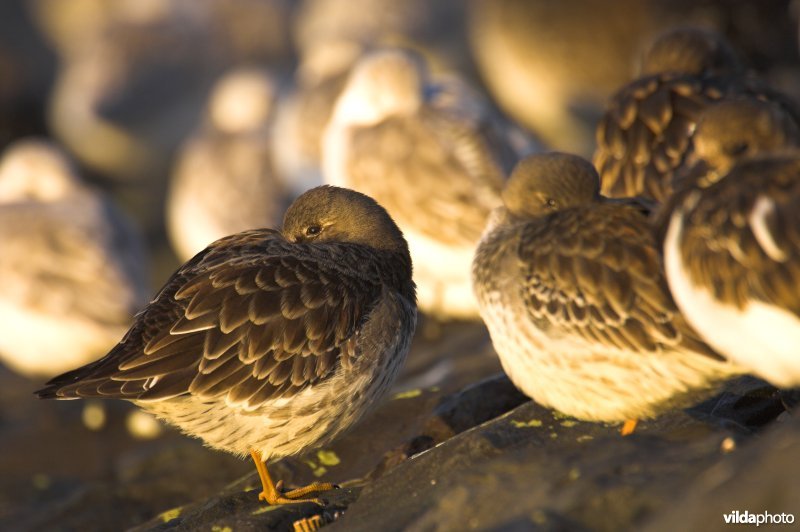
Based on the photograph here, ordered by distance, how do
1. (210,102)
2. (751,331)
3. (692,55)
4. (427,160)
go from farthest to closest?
(210,102), (427,160), (692,55), (751,331)

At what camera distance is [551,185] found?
540 centimetres

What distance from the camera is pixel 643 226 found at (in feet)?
16.0

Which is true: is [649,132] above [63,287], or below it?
below

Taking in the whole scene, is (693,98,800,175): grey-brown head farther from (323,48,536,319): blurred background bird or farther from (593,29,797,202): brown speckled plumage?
(323,48,536,319): blurred background bird

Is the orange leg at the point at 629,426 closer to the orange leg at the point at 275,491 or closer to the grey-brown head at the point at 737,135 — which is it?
the grey-brown head at the point at 737,135

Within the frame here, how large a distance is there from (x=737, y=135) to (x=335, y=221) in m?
1.99

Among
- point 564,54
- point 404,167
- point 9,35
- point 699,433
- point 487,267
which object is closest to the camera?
point 699,433

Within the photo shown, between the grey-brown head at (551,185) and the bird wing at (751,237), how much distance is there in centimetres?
95

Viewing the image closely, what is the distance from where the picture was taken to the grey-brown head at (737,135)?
5227 mm

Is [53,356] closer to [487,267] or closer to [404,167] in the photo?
[404,167]

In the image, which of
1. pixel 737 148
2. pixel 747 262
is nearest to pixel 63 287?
pixel 737 148

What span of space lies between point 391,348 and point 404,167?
11.6ft

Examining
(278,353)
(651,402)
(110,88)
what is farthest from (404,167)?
(110,88)

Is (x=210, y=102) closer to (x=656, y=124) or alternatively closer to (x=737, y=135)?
(x=656, y=124)
